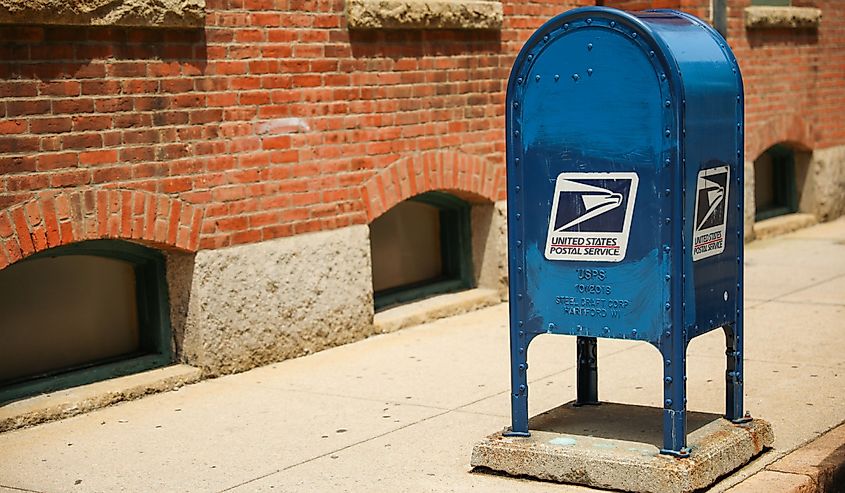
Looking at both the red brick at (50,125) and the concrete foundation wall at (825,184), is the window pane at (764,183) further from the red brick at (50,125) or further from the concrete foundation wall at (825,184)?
the red brick at (50,125)

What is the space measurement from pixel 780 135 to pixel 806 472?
7.88 meters

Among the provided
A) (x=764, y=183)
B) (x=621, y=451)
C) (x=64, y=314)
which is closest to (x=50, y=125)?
(x=64, y=314)

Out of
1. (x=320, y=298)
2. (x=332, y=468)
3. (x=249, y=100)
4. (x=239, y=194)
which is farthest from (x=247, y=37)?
(x=332, y=468)

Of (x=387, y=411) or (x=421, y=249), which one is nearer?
(x=387, y=411)

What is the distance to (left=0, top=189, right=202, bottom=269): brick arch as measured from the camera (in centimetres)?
619

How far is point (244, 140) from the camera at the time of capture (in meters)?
7.37

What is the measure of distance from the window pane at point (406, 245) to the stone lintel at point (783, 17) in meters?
4.28

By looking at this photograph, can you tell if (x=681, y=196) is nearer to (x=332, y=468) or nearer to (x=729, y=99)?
(x=729, y=99)

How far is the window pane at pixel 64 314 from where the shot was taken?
6629 mm

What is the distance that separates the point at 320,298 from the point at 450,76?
6.73 ft

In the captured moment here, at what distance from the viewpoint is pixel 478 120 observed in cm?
923

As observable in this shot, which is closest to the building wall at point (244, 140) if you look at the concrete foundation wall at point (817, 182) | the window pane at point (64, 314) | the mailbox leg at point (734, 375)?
the window pane at point (64, 314)

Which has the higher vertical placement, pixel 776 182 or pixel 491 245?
pixel 491 245

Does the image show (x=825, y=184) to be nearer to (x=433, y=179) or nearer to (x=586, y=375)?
(x=433, y=179)
